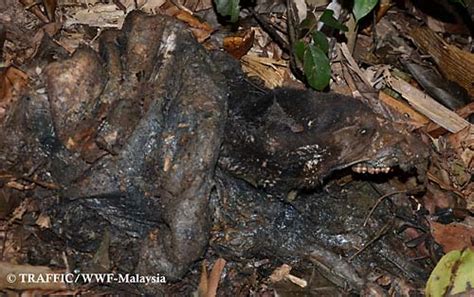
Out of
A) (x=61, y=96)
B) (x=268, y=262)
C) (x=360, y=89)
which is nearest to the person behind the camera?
(x=61, y=96)

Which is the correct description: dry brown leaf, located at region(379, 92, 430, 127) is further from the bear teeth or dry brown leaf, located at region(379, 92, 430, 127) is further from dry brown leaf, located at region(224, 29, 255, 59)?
the bear teeth

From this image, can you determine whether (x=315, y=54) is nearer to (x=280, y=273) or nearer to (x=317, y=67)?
(x=317, y=67)

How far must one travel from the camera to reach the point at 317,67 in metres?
2.18

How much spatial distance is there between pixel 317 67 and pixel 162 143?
0.57 m

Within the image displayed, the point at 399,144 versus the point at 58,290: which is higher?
the point at 399,144

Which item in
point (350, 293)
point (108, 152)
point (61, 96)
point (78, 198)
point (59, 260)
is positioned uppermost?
point (61, 96)

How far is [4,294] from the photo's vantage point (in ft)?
6.43

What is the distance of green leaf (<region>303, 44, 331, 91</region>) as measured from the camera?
218 cm

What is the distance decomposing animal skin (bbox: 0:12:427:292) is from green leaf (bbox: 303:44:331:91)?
11cm

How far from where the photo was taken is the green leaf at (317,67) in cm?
218

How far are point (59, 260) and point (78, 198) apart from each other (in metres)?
0.20

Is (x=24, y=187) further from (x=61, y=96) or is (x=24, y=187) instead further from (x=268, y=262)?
(x=268, y=262)

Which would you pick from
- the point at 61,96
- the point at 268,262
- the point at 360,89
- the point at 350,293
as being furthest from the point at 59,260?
the point at 360,89

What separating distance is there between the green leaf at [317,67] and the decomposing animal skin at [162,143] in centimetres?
11
